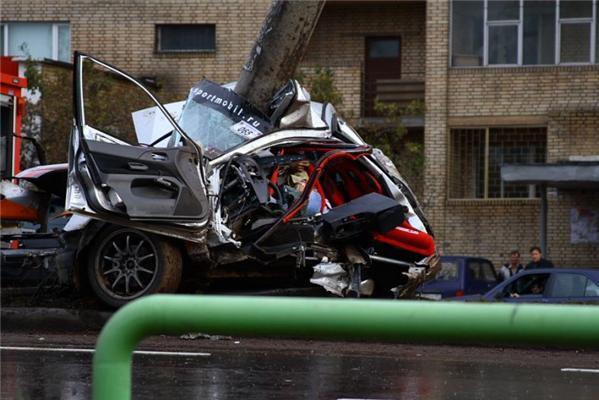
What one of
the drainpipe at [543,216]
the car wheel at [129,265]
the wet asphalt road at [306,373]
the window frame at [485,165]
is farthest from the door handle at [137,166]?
the window frame at [485,165]

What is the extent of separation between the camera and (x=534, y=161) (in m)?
31.5

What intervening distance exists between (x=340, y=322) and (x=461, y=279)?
21.8 m

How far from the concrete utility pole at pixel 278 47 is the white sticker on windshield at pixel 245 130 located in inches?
85.0

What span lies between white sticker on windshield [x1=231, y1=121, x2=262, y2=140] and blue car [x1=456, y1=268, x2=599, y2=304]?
427 centimetres

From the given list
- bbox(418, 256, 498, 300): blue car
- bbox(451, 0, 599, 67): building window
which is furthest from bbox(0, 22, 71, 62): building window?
bbox(418, 256, 498, 300): blue car

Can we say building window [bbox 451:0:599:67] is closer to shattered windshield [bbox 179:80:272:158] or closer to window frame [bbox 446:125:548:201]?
window frame [bbox 446:125:548:201]

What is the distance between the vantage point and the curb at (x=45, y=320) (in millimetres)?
12773

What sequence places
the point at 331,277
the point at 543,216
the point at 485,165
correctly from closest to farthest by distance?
the point at 331,277
the point at 543,216
the point at 485,165

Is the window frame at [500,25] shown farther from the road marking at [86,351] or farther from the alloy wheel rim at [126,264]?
the road marking at [86,351]

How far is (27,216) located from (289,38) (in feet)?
13.1

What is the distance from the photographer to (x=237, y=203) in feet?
40.8

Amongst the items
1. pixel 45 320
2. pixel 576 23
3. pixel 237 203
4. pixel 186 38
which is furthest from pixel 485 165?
pixel 45 320

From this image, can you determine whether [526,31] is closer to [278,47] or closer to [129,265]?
[278,47]

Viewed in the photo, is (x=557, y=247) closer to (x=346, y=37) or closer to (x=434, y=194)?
(x=434, y=194)
